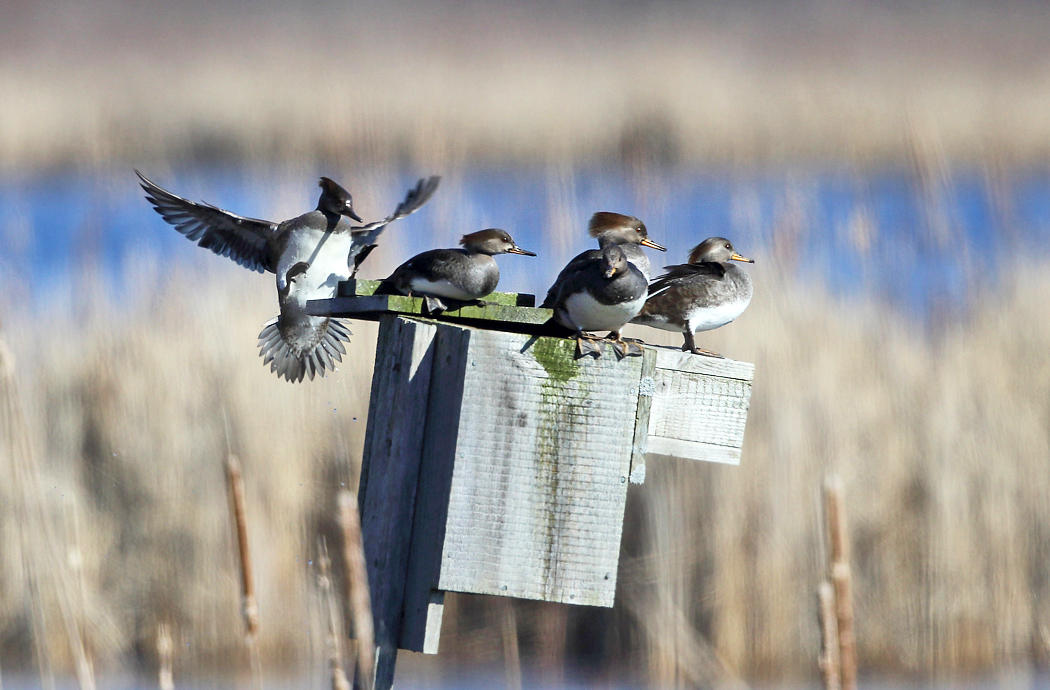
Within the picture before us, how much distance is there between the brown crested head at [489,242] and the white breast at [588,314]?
1.78ft

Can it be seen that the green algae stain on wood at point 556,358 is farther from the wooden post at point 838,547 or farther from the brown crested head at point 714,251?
the brown crested head at point 714,251

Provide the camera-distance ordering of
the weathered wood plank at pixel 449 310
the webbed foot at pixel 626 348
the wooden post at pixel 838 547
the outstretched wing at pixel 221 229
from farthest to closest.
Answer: the outstretched wing at pixel 221 229 → the weathered wood plank at pixel 449 310 → the webbed foot at pixel 626 348 → the wooden post at pixel 838 547

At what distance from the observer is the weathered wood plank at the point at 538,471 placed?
3688mm

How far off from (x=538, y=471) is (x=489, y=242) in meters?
1.14

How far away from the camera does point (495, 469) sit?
3.71 meters

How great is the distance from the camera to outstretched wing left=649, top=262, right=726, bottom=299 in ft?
17.5

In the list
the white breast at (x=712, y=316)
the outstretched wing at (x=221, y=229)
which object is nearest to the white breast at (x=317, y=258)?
the outstretched wing at (x=221, y=229)

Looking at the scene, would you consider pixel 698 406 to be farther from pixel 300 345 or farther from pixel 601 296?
pixel 300 345

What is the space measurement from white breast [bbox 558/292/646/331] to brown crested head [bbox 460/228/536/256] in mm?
541

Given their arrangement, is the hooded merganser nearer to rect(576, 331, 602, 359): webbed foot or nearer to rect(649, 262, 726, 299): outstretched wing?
rect(649, 262, 726, 299): outstretched wing

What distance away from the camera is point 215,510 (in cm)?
803

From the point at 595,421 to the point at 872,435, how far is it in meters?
4.72

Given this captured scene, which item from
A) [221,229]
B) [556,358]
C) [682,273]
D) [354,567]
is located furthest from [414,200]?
[354,567]

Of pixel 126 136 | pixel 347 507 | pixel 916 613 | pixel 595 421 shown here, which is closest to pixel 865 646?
pixel 916 613
